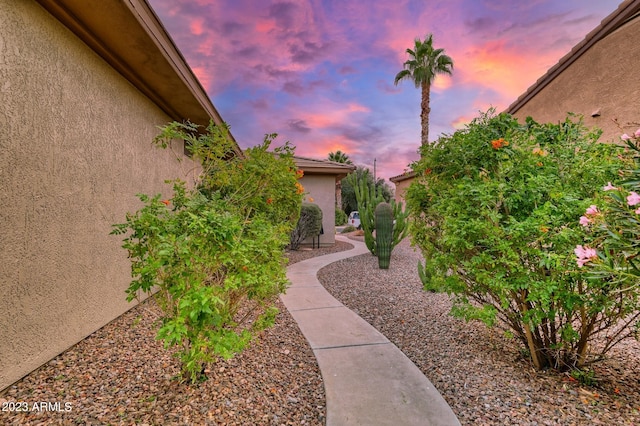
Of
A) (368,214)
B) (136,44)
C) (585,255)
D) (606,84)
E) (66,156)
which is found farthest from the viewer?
(368,214)

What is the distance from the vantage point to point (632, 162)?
221cm

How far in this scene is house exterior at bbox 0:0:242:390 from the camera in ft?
9.46

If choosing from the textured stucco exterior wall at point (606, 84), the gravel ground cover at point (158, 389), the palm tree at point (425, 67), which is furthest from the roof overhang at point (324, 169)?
the gravel ground cover at point (158, 389)

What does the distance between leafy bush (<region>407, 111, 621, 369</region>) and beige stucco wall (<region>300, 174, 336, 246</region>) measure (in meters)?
10.6

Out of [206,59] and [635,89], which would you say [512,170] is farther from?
[206,59]

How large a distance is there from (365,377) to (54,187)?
380 cm

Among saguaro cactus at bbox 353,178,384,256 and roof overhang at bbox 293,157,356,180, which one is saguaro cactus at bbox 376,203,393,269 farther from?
roof overhang at bbox 293,157,356,180

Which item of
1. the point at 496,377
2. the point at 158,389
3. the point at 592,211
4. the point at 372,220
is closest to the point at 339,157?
the point at 372,220

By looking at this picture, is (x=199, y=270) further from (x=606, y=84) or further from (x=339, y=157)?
(x=339, y=157)

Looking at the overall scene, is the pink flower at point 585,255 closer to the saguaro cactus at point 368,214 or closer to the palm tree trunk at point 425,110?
the saguaro cactus at point 368,214

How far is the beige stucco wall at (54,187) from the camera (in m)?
2.86

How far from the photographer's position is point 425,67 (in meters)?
20.3

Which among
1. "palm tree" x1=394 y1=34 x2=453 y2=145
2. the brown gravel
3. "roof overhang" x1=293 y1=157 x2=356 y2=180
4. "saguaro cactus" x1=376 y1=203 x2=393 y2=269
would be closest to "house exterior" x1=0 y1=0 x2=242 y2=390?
the brown gravel

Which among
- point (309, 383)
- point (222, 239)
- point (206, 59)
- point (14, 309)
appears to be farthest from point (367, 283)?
point (206, 59)
